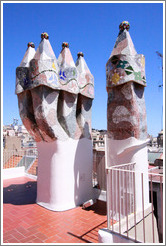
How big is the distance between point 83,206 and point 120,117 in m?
2.87

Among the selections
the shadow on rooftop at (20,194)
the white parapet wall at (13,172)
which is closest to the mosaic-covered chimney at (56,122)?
the shadow on rooftop at (20,194)

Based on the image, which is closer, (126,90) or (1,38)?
(1,38)

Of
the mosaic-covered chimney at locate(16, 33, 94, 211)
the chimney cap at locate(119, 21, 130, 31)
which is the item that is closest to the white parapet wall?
the mosaic-covered chimney at locate(16, 33, 94, 211)

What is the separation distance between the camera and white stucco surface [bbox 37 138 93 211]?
5352 millimetres

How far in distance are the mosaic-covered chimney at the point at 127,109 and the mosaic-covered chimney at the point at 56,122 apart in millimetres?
1206

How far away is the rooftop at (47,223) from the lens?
3908 mm

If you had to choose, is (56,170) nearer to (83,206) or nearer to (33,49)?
(83,206)

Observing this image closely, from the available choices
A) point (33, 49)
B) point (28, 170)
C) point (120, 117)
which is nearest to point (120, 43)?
point (120, 117)

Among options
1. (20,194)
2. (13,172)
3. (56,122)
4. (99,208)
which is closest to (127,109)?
(56,122)

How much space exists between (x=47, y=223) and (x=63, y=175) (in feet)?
4.27

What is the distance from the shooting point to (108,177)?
140 inches

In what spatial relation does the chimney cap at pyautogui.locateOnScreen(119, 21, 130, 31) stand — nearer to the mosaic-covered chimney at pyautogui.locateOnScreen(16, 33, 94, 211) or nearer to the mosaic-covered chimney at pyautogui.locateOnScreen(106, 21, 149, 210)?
the mosaic-covered chimney at pyautogui.locateOnScreen(106, 21, 149, 210)

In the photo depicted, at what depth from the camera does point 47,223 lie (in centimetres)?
455

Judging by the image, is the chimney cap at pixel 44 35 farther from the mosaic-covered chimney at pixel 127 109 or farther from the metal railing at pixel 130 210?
the metal railing at pixel 130 210
